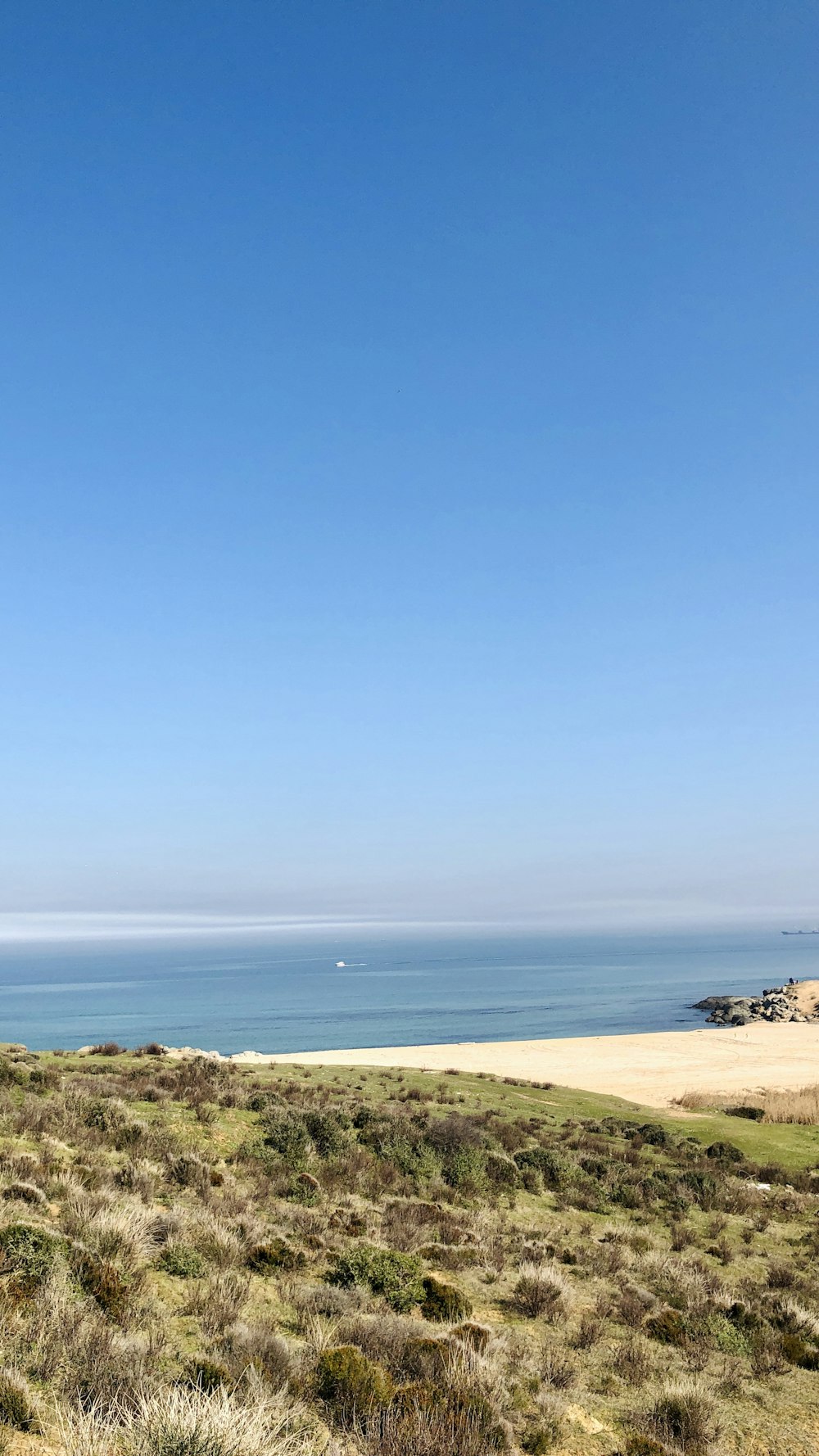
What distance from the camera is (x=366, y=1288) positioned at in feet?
37.5

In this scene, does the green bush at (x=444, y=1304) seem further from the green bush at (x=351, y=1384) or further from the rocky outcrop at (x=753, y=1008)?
the rocky outcrop at (x=753, y=1008)

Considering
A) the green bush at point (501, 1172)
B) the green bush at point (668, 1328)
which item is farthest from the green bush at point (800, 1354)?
the green bush at point (501, 1172)

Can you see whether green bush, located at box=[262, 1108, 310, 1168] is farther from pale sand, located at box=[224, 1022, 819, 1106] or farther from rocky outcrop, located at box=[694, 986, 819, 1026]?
rocky outcrop, located at box=[694, 986, 819, 1026]

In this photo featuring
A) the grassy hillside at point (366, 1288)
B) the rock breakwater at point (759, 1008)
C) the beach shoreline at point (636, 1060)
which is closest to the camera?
the grassy hillside at point (366, 1288)

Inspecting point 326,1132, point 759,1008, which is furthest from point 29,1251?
point 759,1008

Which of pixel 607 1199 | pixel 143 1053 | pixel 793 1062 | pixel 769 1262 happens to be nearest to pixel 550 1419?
pixel 769 1262

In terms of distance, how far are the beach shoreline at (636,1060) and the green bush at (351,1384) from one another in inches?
1342

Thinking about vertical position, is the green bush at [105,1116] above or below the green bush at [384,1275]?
above

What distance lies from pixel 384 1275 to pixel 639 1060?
215 ft

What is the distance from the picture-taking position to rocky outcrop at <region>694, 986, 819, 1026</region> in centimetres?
10775

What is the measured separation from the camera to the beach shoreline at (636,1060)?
54188 millimetres

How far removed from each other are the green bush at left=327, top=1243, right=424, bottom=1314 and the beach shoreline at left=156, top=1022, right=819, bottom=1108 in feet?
98.2

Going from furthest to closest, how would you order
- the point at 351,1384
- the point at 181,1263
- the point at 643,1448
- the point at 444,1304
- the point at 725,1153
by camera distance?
the point at 725,1153
the point at 444,1304
the point at 181,1263
the point at 643,1448
the point at 351,1384

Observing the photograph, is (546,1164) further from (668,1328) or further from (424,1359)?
(424,1359)
